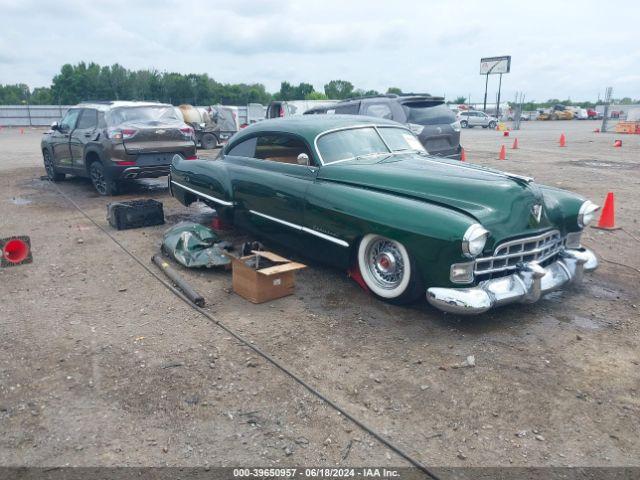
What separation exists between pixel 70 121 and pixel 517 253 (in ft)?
29.9

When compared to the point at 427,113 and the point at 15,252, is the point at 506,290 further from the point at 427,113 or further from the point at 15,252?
the point at 427,113

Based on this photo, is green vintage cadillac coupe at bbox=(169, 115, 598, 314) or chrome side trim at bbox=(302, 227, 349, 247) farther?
chrome side trim at bbox=(302, 227, 349, 247)

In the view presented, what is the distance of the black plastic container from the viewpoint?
6984 millimetres

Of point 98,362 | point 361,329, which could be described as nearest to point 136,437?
point 98,362

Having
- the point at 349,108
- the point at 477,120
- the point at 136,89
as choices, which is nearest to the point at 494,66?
the point at 477,120

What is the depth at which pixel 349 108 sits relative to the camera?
34.6ft

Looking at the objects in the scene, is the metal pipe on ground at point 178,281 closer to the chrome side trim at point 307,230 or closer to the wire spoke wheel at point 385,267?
the chrome side trim at point 307,230

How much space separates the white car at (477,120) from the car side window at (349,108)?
99.6 feet

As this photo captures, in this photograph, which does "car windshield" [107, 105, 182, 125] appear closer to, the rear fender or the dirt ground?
the rear fender

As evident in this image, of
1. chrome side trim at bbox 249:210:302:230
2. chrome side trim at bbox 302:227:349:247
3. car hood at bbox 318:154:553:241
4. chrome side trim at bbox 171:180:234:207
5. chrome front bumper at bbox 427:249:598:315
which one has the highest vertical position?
car hood at bbox 318:154:553:241

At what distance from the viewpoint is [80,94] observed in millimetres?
64188

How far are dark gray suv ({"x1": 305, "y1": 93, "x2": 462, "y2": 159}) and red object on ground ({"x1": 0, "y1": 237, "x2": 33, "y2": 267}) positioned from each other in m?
6.53

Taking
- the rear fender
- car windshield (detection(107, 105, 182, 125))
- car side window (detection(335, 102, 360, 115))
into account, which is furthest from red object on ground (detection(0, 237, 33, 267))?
car side window (detection(335, 102, 360, 115))

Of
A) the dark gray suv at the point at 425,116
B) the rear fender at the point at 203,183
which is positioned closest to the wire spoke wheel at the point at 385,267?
the rear fender at the point at 203,183
